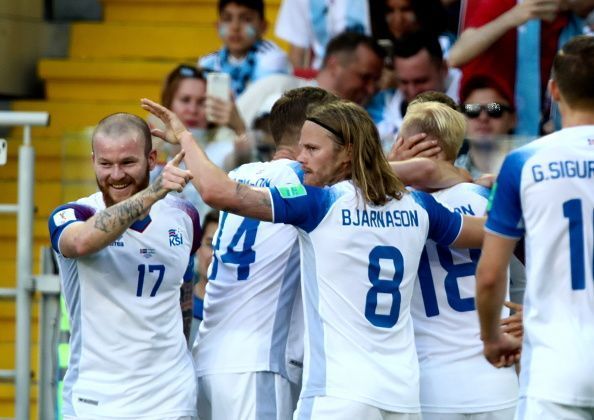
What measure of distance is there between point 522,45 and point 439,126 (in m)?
3.59

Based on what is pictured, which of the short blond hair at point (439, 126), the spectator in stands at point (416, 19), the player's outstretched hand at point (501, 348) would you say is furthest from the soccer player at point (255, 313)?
the spectator in stands at point (416, 19)

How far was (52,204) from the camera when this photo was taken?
37.2 ft

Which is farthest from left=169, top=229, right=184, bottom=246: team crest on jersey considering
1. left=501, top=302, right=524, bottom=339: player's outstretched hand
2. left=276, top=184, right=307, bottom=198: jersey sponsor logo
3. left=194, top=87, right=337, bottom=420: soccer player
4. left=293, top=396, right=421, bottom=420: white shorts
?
left=501, top=302, right=524, bottom=339: player's outstretched hand

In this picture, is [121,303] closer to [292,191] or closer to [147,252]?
[147,252]

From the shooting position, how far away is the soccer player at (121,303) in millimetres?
6160

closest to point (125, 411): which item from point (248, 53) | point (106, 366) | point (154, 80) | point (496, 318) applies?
point (106, 366)

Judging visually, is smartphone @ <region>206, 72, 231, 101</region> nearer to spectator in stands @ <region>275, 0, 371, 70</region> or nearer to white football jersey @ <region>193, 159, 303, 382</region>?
spectator in stands @ <region>275, 0, 371, 70</region>

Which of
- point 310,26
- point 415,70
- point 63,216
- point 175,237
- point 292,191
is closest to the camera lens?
point 292,191

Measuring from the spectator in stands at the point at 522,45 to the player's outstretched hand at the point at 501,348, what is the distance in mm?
4272

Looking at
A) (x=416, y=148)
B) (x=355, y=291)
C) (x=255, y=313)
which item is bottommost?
(x=255, y=313)

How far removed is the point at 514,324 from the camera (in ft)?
19.5

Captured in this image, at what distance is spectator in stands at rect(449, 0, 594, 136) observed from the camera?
9.66 metres

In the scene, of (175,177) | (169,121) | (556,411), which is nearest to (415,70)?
(169,121)

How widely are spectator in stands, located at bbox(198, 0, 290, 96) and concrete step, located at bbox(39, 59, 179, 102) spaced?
4.71ft
